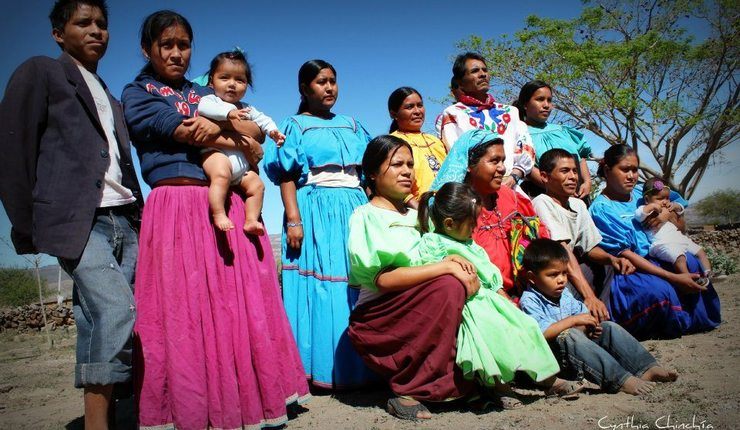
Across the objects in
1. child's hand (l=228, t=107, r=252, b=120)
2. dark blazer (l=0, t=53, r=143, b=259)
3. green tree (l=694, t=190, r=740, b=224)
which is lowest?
green tree (l=694, t=190, r=740, b=224)

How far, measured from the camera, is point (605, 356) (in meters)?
2.98

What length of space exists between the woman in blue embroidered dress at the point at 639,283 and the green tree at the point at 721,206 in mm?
37475

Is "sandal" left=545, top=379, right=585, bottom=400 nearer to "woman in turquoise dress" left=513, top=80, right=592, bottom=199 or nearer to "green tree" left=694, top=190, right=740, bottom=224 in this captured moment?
"woman in turquoise dress" left=513, top=80, right=592, bottom=199

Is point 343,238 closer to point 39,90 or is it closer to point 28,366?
point 39,90

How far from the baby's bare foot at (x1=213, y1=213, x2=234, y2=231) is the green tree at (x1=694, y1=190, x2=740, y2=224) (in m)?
41.0

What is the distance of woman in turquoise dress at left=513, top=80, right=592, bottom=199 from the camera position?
491 cm

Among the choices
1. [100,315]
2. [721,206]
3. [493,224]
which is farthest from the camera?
[721,206]

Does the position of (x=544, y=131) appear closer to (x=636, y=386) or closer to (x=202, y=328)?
(x=636, y=386)

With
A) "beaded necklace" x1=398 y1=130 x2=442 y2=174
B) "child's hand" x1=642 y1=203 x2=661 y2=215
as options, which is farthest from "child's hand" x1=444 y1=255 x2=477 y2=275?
"child's hand" x1=642 y1=203 x2=661 y2=215

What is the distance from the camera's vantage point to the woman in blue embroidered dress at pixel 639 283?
4.19 metres

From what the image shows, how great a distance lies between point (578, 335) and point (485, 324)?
737 mm

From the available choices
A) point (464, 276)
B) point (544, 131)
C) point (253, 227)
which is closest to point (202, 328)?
point (253, 227)

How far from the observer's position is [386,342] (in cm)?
292
